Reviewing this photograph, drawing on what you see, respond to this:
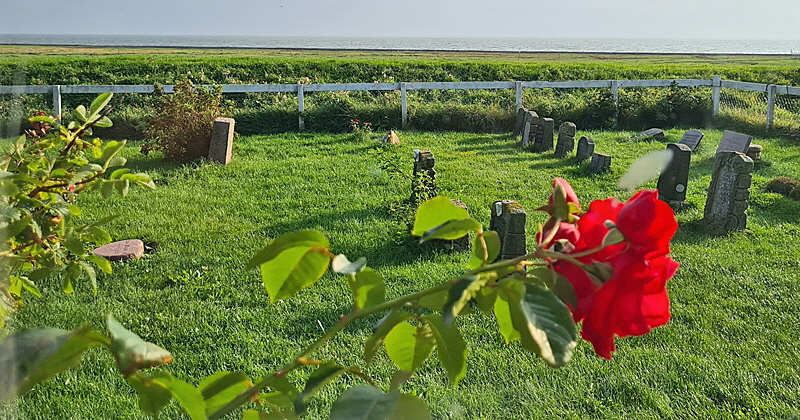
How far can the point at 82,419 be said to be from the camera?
8.89 ft

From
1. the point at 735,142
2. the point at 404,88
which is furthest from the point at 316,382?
the point at 404,88

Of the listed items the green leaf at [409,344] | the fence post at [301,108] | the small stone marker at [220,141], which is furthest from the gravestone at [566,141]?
the green leaf at [409,344]

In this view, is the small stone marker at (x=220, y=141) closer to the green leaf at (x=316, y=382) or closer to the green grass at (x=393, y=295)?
the green grass at (x=393, y=295)

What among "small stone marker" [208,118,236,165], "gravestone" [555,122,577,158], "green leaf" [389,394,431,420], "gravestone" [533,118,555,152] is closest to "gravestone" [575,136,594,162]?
"gravestone" [555,122,577,158]

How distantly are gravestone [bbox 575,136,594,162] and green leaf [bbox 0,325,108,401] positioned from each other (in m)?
8.21

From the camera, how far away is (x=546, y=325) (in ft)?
1.42

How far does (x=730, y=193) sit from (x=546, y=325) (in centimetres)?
571

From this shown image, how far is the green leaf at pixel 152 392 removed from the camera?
0.49 m

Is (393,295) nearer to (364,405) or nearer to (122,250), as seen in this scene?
(122,250)

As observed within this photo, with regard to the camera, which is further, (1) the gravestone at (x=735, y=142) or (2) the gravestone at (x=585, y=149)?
(2) the gravestone at (x=585, y=149)

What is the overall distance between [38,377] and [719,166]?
237 inches

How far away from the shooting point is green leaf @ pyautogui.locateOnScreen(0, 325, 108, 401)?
449mm

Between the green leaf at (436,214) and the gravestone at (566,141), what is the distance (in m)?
8.44

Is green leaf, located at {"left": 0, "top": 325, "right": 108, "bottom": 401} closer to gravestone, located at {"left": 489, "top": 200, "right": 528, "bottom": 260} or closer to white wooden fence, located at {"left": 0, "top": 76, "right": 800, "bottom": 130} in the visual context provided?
gravestone, located at {"left": 489, "top": 200, "right": 528, "bottom": 260}
